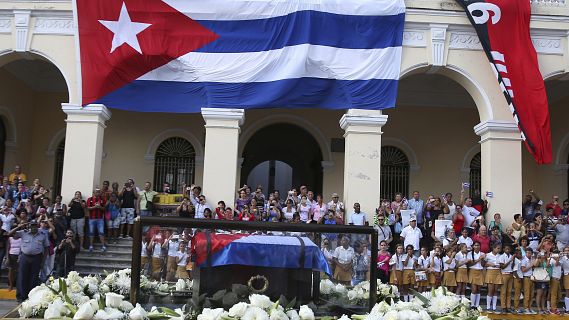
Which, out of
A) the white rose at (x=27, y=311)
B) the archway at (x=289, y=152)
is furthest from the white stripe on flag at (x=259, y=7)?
the white rose at (x=27, y=311)

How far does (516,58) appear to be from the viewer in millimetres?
13828

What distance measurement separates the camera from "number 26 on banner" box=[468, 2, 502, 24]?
1388 cm

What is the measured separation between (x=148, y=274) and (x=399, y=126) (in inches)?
610

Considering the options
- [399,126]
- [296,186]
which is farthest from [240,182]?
[399,126]

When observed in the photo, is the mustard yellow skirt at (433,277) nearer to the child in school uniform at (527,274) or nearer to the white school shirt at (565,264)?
the child in school uniform at (527,274)

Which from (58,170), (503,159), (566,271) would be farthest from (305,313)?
(58,170)

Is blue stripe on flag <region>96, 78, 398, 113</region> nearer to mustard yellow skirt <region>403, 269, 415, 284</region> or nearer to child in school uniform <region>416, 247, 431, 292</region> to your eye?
child in school uniform <region>416, 247, 431, 292</region>

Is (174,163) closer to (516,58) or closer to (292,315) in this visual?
(516,58)

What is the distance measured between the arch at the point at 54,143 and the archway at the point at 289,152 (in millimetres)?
5380

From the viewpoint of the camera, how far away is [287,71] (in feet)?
39.2

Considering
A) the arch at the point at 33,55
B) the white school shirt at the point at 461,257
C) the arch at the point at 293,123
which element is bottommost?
the white school shirt at the point at 461,257

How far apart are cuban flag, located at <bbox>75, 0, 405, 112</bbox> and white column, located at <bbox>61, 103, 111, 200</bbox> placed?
2.35 metres

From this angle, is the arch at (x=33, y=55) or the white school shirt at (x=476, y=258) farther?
the arch at (x=33, y=55)

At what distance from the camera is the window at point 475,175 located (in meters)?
18.5
